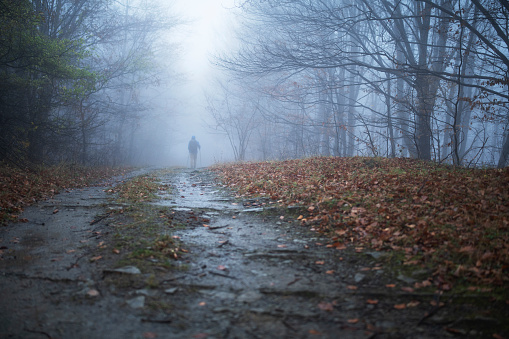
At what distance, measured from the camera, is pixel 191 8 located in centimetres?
2012

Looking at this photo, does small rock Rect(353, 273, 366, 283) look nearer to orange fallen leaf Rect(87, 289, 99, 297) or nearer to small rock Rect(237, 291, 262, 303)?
small rock Rect(237, 291, 262, 303)

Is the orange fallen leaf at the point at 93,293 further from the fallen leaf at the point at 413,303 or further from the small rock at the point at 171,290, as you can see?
the fallen leaf at the point at 413,303

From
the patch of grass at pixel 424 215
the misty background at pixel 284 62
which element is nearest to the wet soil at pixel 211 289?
the patch of grass at pixel 424 215

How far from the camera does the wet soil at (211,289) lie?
2312 mm

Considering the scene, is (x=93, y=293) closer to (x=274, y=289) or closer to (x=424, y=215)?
(x=274, y=289)

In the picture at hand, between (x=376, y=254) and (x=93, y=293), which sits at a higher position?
(x=376, y=254)

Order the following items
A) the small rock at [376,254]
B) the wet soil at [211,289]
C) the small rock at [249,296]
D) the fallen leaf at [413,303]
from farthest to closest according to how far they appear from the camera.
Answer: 1. the small rock at [376,254]
2. the small rock at [249,296]
3. the fallen leaf at [413,303]
4. the wet soil at [211,289]

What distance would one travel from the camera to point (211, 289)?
2914mm

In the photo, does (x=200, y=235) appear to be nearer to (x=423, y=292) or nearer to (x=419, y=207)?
(x=423, y=292)

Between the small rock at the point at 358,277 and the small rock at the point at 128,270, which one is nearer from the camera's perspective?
the small rock at the point at 358,277

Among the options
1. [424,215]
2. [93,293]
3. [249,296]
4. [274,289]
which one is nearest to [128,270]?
[93,293]

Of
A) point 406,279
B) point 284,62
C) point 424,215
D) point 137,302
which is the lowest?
point 137,302

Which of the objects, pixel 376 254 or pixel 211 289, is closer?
pixel 211 289

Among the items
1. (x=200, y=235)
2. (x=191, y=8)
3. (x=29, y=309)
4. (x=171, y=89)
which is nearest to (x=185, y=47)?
(x=191, y=8)
